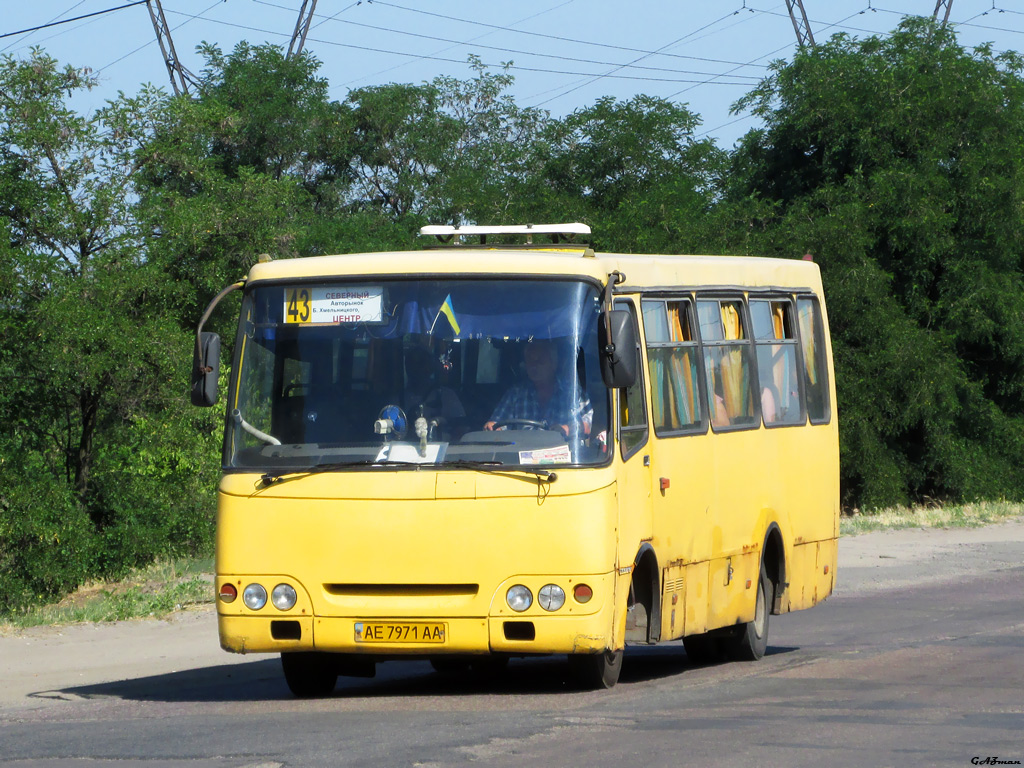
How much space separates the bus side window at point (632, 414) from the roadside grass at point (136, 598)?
24.7 feet

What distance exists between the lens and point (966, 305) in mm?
36438

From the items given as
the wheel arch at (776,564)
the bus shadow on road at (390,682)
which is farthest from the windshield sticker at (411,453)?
the wheel arch at (776,564)

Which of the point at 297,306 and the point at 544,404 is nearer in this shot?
the point at 544,404

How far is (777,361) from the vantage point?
1305 cm

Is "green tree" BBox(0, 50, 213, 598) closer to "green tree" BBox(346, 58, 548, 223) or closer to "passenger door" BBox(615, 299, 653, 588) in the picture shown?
"passenger door" BBox(615, 299, 653, 588)

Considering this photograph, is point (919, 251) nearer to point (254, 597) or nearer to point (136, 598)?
point (136, 598)

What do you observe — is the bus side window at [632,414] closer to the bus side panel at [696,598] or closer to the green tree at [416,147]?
the bus side panel at [696,598]

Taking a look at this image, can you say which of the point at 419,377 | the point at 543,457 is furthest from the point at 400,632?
the point at 419,377

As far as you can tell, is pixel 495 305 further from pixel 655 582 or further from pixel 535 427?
pixel 655 582

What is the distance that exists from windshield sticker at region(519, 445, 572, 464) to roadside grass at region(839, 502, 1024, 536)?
19.1 m

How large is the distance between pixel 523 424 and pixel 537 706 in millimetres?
1597

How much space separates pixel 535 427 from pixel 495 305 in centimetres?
80

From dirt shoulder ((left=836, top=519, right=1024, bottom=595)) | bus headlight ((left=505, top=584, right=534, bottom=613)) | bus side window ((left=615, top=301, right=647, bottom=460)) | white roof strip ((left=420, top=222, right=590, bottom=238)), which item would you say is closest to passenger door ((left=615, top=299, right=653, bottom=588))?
bus side window ((left=615, top=301, right=647, bottom=460))

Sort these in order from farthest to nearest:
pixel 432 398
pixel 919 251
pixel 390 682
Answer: pixel 919 251, pixel 390 682, pixel 432 398
